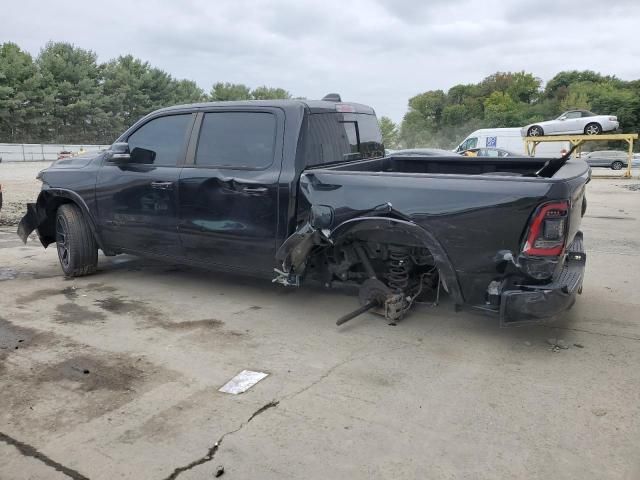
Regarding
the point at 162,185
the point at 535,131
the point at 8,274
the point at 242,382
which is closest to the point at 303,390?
the point at 242,382

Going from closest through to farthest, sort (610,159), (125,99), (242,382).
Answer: (242,382), (610,159), (125,99)

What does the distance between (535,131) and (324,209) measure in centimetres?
2404

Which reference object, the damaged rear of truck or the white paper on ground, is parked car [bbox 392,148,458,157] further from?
the white paper on ground

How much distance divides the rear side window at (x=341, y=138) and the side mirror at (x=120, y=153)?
6.55ft

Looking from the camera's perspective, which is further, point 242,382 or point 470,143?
point 470,143

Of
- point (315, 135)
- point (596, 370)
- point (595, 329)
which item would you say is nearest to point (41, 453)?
point (315, 135)

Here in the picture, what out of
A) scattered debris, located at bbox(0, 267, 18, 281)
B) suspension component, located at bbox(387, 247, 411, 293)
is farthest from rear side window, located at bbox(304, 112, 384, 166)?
scattered debris, located at bbox(0, 267, 18, 281)

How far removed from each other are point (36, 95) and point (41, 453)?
53.2 m

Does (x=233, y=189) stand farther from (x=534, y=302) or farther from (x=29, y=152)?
(x=29, y=152)

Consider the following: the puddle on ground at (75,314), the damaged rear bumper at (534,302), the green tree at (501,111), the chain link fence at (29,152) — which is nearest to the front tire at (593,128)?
the damaged rear bumper at (534,302)

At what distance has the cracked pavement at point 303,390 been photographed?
104 inches

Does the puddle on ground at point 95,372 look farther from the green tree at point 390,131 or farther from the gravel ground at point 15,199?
the green tree at point 390,131

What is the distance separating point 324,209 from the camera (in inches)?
168

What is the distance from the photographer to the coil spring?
4230 millimetres
